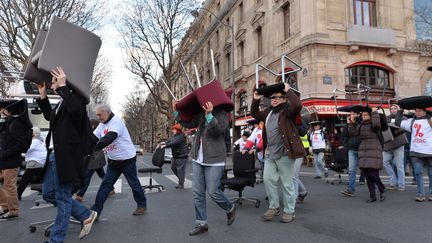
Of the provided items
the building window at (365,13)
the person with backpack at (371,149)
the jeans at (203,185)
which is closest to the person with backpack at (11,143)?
the jeans at (203,185)

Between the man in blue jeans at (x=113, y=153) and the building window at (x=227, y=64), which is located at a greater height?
the building window at (x=227, y=64)

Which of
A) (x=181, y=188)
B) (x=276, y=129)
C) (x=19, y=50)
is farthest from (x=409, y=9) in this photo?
(x=19, y=50)

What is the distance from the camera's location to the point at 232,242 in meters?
4.58

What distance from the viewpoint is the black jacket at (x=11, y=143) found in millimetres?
6098

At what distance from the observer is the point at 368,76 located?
2211 cm

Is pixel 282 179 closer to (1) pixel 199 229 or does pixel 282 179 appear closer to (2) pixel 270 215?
(2) pixel 270 215

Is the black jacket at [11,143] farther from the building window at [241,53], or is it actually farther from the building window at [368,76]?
the building window at [241,53]

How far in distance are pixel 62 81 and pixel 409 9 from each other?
933 inches

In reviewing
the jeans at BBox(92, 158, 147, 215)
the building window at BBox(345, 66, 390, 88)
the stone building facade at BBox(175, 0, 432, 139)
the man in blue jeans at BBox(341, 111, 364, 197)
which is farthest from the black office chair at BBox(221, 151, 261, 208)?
the building window at BBox(345, 66, 390, 88)

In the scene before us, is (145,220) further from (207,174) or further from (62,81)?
(62,81)

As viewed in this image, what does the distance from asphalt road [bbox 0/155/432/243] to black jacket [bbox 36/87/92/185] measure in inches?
43.4

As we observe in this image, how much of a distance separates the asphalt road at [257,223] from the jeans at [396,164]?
1.03m

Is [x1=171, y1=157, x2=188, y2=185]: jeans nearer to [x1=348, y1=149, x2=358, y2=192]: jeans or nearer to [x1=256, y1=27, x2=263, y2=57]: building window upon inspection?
[x1=348, y1=149, x2=358, y2=192]: jeans

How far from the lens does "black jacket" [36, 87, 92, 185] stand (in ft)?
13.5
